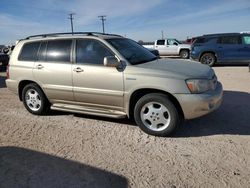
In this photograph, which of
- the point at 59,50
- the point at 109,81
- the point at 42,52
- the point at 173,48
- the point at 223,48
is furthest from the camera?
the point at 173,48

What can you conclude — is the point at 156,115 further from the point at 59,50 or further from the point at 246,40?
the point at 246,40

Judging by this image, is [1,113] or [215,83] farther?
[1,113]

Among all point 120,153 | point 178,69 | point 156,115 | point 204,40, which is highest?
point 204,40

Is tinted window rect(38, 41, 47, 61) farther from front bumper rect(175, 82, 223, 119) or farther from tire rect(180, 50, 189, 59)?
tire rect(180, 50, 189, 59)

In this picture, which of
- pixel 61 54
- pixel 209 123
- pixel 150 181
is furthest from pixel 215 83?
pixel 61 54

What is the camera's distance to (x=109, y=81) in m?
4.82

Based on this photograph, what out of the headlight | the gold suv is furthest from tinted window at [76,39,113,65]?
the headlight

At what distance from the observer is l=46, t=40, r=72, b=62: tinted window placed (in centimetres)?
539

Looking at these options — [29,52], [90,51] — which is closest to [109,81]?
[90,51]

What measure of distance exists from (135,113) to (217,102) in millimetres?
1422

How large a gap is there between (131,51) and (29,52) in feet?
7.64

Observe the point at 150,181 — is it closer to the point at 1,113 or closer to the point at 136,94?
the point at 136,94

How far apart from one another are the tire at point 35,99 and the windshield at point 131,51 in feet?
6.50

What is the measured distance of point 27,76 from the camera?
19.2 feet
